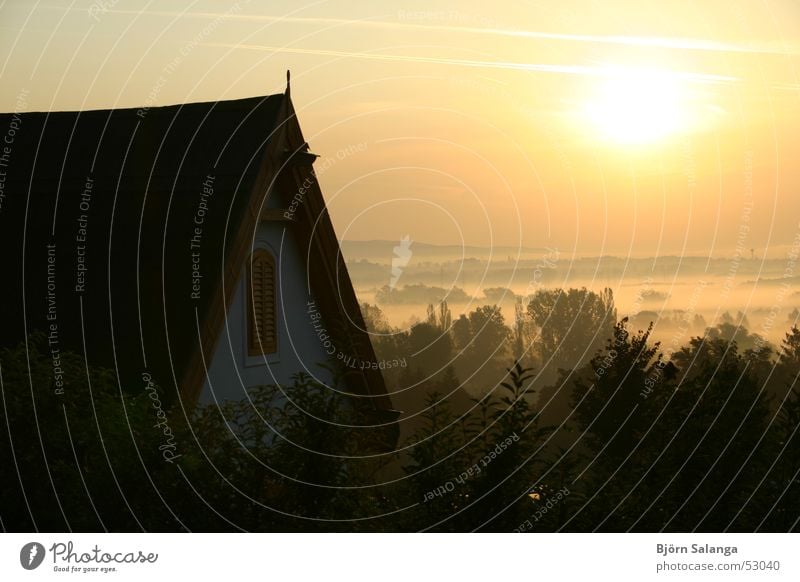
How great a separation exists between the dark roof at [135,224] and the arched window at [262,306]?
109cm

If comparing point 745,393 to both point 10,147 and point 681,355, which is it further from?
point 10,147

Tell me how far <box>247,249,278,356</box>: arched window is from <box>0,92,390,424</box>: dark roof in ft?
3.59

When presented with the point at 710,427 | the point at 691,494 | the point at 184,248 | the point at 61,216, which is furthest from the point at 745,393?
the point at 61,216

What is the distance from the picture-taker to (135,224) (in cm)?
1691

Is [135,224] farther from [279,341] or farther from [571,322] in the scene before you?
[571,322]

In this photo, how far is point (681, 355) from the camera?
1577cm

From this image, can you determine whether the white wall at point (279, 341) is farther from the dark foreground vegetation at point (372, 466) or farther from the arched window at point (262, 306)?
the dark foreground vegetation at point (372, 466)

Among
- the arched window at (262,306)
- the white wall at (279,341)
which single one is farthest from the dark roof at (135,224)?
the arched window at (262,306)

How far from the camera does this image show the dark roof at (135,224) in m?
15.4

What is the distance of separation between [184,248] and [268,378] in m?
2.45

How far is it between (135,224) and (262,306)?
7.76 ft

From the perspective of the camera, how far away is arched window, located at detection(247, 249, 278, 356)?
1662cm

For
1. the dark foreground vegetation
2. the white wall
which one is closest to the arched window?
the white wall

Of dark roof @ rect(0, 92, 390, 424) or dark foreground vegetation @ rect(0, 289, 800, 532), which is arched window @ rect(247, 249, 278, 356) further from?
dark foreground vegetation @ rect(0, 289, 800, 532)
